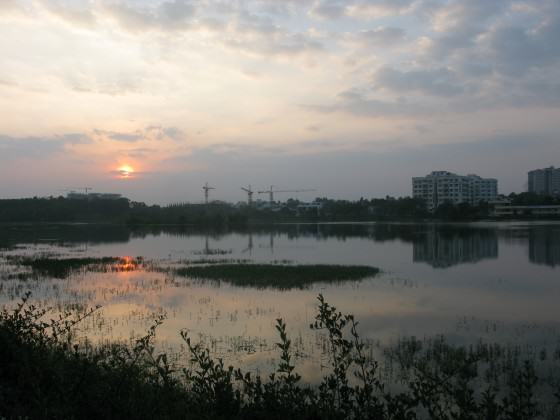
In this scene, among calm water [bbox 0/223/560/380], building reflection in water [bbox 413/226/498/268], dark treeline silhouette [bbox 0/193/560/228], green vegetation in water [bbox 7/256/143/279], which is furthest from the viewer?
dark treeline silhouette [bbox 0/193/560/228]

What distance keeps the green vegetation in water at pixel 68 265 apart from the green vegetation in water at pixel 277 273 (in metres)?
5.09

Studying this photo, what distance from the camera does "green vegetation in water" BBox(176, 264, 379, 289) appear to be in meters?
23.8

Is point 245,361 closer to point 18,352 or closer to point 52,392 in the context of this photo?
point 18,352

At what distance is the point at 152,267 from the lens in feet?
103

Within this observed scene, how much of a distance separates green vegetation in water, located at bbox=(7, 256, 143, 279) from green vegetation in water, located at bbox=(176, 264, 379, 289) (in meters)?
5.09

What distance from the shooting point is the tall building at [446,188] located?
16488cm

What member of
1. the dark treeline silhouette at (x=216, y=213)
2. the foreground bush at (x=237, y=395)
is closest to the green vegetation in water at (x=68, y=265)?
the foreground bush at (x=237, y=395)

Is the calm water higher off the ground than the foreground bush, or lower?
lower

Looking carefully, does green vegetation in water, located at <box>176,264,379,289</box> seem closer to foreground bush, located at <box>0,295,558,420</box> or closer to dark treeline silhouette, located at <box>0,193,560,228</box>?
foreground bush, located at <box>0,295,558,420</box>

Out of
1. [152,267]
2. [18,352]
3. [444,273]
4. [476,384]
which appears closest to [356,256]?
[444,273]

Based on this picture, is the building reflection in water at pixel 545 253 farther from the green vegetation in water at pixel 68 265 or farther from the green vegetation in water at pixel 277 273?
the green vegetation in water at pixel 68 265

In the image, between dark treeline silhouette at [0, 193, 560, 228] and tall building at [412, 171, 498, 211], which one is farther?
tall building at [412, 171, 498, 211]

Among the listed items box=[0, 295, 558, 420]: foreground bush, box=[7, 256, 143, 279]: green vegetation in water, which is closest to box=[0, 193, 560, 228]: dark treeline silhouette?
box=[7, 256, 143, 279]: green vegetation in water

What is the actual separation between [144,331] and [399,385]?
8.09 m
